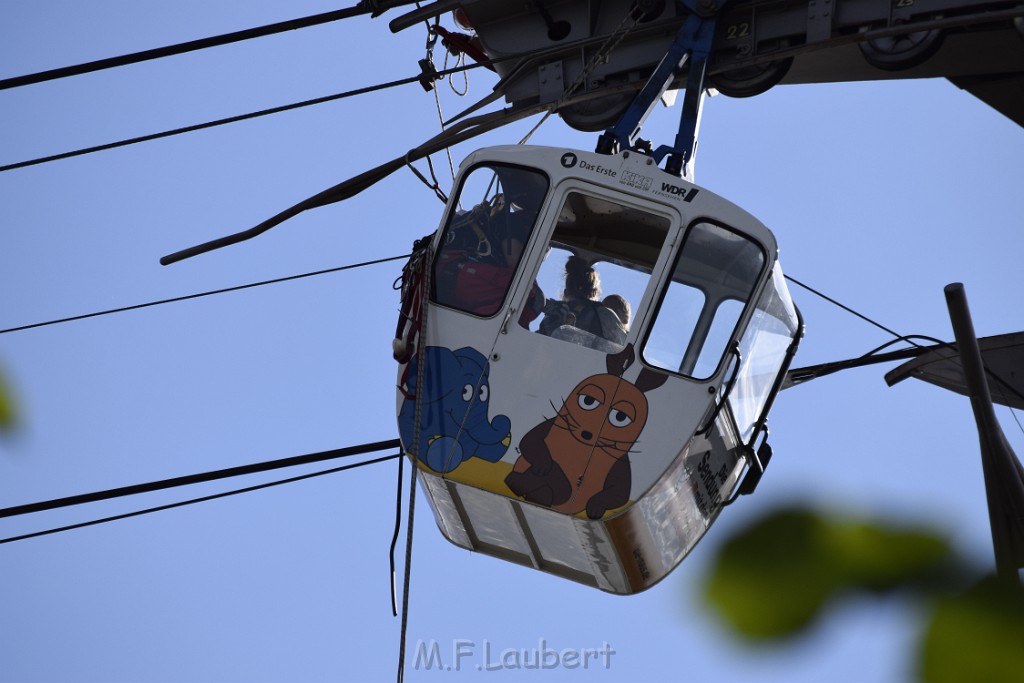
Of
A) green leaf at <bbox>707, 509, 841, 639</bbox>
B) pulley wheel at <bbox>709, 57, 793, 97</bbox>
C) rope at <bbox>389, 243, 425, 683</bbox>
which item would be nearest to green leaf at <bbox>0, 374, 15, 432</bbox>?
green leaf at <bbox>707, 509, 841, 639</bbox>

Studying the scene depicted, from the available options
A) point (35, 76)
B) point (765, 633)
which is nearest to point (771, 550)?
point (765, 633)

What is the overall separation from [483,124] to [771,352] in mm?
3430

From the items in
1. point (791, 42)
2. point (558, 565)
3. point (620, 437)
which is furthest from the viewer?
point (791, 42)

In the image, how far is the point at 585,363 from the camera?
26.9 ft

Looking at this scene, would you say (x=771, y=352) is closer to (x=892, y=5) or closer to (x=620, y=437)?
(x=620, y=437)

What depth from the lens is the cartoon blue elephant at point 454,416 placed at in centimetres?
826

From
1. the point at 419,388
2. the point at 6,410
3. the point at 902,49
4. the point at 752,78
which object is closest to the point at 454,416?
the point at 419,388

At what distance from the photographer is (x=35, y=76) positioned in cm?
997

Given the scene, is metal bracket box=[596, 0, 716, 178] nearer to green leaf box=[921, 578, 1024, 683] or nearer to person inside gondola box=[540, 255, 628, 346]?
person inside gondola box=[540, 255, 628, 346]

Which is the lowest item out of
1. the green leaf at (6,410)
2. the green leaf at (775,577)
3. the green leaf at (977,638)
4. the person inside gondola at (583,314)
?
the green leaf at (977,638)

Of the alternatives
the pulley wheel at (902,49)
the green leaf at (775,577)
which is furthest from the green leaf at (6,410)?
the pulley wheel at (902,49)

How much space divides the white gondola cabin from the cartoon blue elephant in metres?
0.01

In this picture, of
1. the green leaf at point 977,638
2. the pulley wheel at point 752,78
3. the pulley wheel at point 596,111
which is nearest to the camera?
the green leaf at point 977,638

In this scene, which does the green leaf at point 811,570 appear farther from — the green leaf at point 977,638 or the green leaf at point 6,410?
the green leaf at point 6,410
